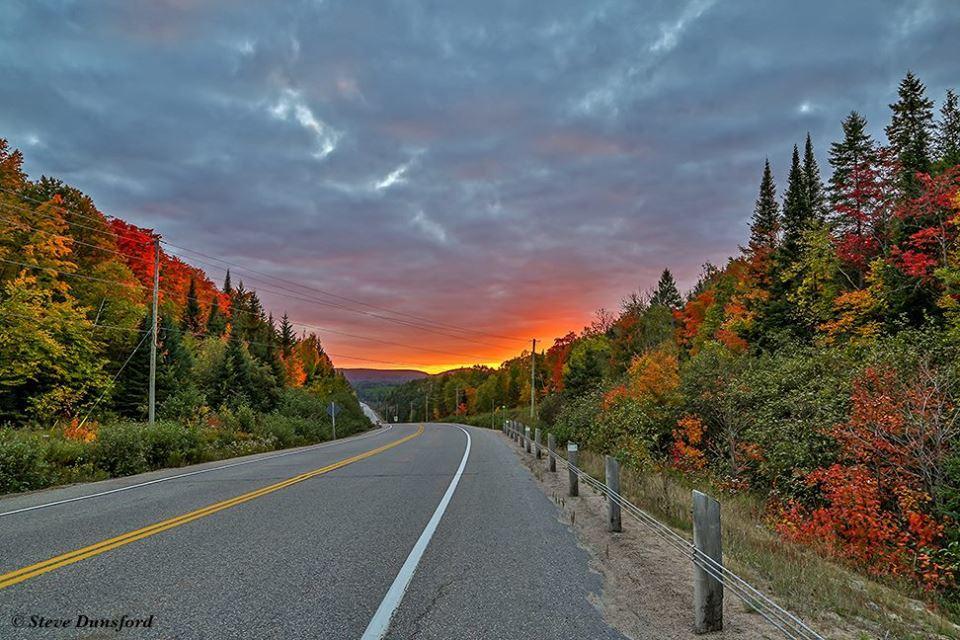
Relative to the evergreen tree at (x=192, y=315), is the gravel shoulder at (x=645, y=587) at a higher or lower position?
lower

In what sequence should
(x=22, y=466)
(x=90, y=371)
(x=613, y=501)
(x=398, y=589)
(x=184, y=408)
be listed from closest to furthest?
(x=398, y=589) → (x=613, y=501) → (x=22, y=466) → (x=90, y=371) → (x=184, y=408)

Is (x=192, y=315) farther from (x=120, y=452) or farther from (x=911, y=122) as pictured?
(x=911, y=122)

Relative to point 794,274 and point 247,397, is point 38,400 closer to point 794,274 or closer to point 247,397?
point 247,397

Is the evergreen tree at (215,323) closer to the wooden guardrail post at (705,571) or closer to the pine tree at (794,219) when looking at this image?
the pine tree at (794,219)

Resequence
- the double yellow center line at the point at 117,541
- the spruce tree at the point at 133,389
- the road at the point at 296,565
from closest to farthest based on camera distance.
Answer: the road at the point at 296,565, the double yellow center line at the point at 117,541, the spruce tree at the point at 133,389

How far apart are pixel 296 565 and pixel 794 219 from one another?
124 feet

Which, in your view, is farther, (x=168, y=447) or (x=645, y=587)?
(x=168, y=447)

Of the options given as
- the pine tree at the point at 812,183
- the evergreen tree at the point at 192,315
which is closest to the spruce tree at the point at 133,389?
the evergreen tree at the point at 192,315

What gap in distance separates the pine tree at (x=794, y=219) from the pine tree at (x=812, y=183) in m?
2.32

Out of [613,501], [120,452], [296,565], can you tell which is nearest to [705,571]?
[613,501]

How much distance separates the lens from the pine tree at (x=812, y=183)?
4012cm

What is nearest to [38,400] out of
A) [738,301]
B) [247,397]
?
[247,397]

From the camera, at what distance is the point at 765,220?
49.2 m

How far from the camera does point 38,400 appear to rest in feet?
81.1
